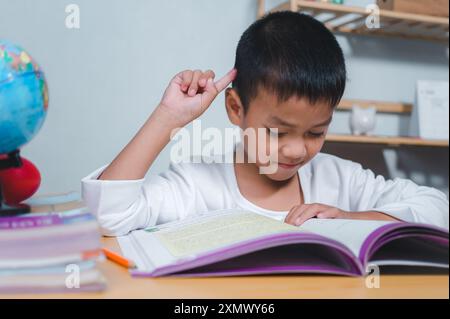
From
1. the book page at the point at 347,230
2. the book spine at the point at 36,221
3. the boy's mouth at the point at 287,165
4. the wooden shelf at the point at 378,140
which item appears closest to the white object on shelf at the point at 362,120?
the wooden shelf at the point at 378,140

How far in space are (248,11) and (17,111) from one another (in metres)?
1.45

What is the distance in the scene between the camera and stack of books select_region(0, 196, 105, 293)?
39cm

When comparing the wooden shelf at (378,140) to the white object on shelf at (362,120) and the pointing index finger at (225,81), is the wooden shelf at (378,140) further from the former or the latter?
the pointing index finger at (225,81)

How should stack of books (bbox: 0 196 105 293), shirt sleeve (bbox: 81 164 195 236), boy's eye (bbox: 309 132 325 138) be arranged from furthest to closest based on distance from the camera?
1. boy's eye (bbox: 309 132 325 138)
2. shirt sleeve (bbox: 81 164 195 236)
3. stack of books (bbox: 0 196 105 293)

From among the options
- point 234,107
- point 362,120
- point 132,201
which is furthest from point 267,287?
point 362,120

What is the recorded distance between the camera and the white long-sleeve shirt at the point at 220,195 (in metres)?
0.76

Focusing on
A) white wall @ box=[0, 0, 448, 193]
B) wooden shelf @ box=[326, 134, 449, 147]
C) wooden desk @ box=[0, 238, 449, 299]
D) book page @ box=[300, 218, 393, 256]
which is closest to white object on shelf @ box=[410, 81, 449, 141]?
wooden shelf @ box=[326, 134, 449, 147]

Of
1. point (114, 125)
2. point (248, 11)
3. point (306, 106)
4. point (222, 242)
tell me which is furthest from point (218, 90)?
point (248, 11)

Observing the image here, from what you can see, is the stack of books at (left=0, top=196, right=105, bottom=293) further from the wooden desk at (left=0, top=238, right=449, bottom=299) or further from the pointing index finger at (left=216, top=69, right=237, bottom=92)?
the pointing index finger at (left=216, top=69, right=237, bottom=92)

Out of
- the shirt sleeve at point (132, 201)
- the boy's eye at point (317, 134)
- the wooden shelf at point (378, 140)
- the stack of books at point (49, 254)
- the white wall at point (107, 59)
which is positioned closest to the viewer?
the stack of books at point (49, 254)

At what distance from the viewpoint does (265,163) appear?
0.93 metres

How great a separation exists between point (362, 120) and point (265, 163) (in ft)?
3.33

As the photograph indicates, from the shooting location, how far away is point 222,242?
19.2 inches

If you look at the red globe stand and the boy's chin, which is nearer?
the red globe stand
